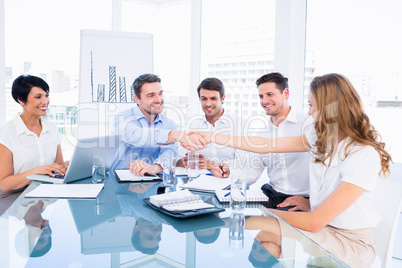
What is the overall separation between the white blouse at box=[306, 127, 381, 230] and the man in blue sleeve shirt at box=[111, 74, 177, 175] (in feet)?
4.20

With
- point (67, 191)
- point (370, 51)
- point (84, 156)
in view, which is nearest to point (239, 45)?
point (370, 51)

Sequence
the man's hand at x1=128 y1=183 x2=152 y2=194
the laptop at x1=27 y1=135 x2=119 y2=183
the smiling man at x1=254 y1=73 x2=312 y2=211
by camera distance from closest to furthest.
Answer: the man's hand at x1=128 y1=183 x2=152 y2=194
the laptop at x1=27 y1=135 x2=119 y2=183
the smiling man at x1=254 y1=73 x2=312 y2=211

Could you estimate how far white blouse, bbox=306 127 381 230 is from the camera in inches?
60.1

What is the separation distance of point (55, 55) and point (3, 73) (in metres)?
0.65

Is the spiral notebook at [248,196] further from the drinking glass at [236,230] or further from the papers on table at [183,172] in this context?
the papers on table at [183,172]

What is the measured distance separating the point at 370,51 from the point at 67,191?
2.84 metres

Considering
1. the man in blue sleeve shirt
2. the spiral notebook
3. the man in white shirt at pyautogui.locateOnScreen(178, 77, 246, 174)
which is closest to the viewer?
the spiral notebook

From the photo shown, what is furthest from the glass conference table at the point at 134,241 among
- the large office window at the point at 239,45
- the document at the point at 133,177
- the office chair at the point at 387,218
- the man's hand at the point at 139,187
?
the large office window at the point at 239,45

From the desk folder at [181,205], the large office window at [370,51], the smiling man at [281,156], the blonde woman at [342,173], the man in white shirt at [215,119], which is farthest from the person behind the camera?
the man in white shirt at [215,119]

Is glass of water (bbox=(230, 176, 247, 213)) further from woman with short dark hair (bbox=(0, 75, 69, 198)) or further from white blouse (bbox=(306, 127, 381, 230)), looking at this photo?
woman with short dark hair (bbox=(0, 75, 69, 198))

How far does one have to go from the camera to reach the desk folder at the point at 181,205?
136 centimetres

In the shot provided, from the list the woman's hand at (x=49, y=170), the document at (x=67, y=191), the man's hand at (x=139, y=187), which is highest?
the woman's hand at (x=49, y=170)

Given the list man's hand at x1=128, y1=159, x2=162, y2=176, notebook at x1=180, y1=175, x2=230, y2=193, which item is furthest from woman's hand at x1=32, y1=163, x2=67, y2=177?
notebook at x1=180, y1=175, x2=230, y2=193

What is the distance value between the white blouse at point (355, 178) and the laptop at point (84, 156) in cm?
131
